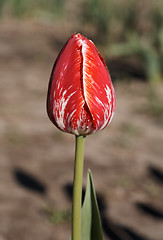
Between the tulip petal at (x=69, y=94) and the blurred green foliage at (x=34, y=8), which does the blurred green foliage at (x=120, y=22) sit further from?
the tulip petal at (x=69, y=94)

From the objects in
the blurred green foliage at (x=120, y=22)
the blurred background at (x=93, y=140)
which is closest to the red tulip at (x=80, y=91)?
the blurred background at (x=93, y=140)

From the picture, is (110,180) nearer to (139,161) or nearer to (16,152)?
(139,161)

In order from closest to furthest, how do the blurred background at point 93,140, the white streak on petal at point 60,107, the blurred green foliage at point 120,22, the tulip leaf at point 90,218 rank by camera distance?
the white streak on petal at point 60,107 < the tulip leaf at point 90,218 < the blurred background at point 93,140 < the blurred green foliage at point 120,22

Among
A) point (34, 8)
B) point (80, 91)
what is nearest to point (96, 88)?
point (80, 91)

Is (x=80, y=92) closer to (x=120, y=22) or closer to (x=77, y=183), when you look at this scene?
(x=77, y=183)

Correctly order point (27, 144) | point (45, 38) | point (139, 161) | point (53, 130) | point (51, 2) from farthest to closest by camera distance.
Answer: point (51, 2) < point (45, 38) < point (53, 130) < point (27, 144) < point (139, 161)

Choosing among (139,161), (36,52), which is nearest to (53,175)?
(139,161)
